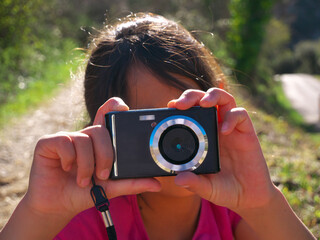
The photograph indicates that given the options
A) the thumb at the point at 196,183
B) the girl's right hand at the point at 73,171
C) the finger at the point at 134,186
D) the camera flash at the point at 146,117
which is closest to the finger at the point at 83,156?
the girl's right hand at the point at 73,171

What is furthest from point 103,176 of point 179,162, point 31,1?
point 31,1

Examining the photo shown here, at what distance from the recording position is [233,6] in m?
18.7

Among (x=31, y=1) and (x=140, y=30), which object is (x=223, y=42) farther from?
(x=140, y=30)

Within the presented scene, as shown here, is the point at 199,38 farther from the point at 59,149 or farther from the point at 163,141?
the point at 59,149

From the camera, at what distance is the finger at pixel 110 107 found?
1.51 meters

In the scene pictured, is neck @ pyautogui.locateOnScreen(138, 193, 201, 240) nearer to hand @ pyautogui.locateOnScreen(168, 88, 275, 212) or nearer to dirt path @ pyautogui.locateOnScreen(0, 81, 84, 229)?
hand @ pyautogui.locateOnScreen(168, 88, 275, 212)

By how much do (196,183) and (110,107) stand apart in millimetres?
446

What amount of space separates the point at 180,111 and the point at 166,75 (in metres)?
0.42

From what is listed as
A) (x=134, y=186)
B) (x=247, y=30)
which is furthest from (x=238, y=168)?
(x=247, y=30)

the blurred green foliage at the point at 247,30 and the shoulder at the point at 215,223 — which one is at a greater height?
the blurred green foliage at the point at 247,30

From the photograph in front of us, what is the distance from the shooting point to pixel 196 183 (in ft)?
4.83

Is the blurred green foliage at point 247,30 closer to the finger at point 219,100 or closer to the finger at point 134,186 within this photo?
the finger at point 219,100

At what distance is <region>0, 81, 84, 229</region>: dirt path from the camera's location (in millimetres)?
4223

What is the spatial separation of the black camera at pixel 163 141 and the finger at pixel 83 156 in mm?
89
